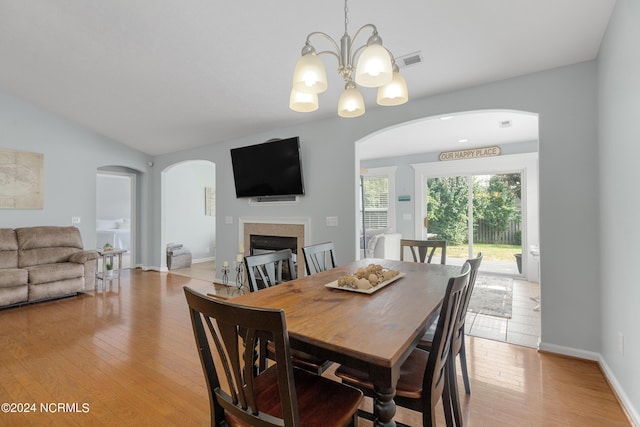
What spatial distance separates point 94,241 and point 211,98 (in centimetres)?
391

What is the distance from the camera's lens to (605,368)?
2281mm

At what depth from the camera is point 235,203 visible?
17.0 feet

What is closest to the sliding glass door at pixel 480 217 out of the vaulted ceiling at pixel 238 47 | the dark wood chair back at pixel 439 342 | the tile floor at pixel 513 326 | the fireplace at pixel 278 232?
the tile floor at pixel 513 326

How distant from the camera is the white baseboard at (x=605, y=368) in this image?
1.77m

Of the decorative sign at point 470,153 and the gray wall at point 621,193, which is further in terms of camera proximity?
the decorative sign at point 470,153

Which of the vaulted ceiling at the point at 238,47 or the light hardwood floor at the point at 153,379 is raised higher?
the vaulted ceiling at the point at 238,47

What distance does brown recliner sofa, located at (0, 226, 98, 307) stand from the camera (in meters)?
3.85

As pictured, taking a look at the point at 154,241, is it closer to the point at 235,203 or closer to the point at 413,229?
the point at 235,203

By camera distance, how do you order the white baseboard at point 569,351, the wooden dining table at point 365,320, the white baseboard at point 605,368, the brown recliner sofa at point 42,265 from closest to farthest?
the wooden dining table at point 365,320 → the white baseboard at point 605,368 → the white baseboard at point 569,351 → the brown recliner sofa at point 42,265

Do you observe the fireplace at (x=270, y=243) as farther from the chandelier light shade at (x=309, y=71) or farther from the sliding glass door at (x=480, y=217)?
the sliding glass door at (x=480, y=217)

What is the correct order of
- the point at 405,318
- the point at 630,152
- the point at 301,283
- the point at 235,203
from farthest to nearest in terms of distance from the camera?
the point at 235,203 → the point at 301,283 → the point at 630,152 → the point at 405,318

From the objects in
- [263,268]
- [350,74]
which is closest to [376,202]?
[263,268]

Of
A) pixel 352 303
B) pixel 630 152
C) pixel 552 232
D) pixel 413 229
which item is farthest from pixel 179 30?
pixel 413 229

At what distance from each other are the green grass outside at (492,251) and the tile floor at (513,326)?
1.80 metres
